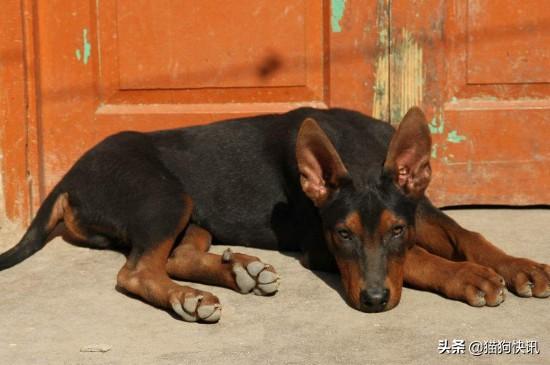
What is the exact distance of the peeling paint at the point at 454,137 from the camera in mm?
6355

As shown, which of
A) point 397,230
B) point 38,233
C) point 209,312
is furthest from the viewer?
point 38,233

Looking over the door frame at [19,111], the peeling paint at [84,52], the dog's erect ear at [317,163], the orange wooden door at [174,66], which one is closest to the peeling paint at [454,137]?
the orange wooden door at [174,66]

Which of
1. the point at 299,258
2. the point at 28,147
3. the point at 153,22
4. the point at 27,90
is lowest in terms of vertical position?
the point at 299,258

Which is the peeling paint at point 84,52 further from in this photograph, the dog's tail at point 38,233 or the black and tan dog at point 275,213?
the dog's tail at point 38,233

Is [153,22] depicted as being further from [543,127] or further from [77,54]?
[543,127]

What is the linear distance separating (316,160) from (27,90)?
7.70 ft

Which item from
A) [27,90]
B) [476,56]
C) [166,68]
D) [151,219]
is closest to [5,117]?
[27,90]

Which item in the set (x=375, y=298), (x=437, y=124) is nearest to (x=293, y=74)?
(x=437, y=124)

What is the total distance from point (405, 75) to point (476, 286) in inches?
85.6

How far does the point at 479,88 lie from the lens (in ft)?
20.8

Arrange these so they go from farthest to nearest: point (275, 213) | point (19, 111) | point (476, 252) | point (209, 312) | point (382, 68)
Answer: point (382, 68) < point (19, 111) < point (275, 213) < point (476, 252) < point (209, 312)

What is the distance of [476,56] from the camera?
20.6 feet

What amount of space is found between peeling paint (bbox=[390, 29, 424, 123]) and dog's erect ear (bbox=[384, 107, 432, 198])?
59.4 inches

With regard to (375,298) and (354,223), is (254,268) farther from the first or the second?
(375,298)
